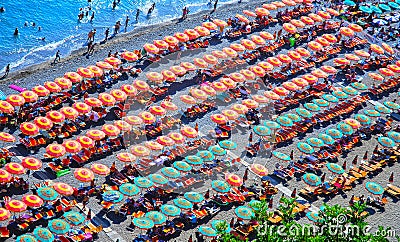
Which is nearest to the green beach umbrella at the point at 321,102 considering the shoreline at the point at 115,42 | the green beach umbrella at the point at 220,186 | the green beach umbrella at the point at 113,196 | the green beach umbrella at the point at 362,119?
the green beach umbrella at the point at 362,119

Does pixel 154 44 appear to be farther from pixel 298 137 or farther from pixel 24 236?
pixel 24 236

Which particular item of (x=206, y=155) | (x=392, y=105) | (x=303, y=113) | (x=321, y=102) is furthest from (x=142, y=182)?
(x=392, y=105)

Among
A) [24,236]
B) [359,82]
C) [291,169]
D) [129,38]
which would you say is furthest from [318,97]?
[24,236]

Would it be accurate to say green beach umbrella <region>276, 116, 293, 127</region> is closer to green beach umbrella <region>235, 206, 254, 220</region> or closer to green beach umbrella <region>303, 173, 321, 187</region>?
green beach umbrella <region>303, 173, 321, 187</region>

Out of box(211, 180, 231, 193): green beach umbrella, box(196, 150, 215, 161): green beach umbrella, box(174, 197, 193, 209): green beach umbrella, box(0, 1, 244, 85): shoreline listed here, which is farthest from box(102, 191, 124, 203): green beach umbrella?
box(0, 1, 244, 85): shoreline

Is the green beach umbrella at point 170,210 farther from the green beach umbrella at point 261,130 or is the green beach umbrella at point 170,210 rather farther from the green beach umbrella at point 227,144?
the green beach umbrella at point 261,130

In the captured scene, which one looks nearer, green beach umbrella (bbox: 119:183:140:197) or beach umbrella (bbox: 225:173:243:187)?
green beach umbrella (bbox: 119:183:140:197)

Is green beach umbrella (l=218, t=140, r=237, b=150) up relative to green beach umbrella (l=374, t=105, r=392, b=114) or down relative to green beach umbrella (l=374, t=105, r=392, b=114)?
up
